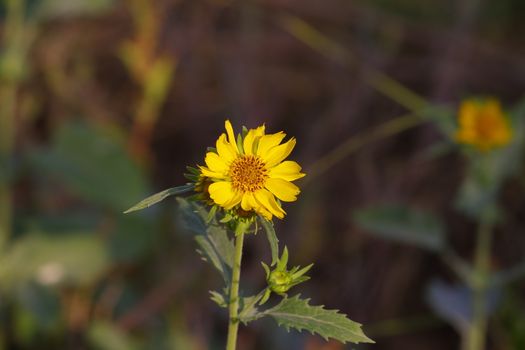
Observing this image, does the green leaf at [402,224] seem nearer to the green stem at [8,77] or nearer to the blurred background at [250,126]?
the blurred background at [250,126]

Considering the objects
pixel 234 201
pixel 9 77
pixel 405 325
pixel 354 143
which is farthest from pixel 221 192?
pixel 405 325

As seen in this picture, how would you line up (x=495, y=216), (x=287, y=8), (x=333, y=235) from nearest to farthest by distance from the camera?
(x=495, y=216) < (x=333, y=235) < (x=287, y=8)

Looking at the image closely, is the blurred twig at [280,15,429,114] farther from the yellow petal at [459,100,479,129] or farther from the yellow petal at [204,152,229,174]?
the yellow petal at [204,152,229,174]

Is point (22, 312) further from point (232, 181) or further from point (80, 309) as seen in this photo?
point (232, 181)

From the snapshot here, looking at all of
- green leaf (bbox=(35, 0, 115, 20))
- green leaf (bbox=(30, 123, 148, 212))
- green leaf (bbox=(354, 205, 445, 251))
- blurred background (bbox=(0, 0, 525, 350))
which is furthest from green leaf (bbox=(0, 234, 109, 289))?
green leaf (bbox=(354, 205, 445, 251))

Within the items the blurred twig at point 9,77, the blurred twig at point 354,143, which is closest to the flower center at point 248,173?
the blurred twig at point 354,143

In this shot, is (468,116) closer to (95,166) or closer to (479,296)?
(479,296)

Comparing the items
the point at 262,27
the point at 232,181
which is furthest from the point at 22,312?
the point at 262,27
